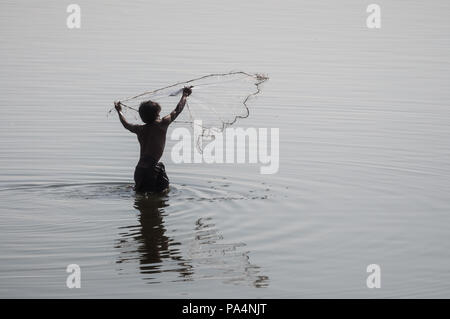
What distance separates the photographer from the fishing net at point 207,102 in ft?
38.8

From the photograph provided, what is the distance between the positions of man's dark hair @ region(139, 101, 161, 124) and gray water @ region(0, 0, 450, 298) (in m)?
1.05

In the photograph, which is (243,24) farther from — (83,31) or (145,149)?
(145,149)

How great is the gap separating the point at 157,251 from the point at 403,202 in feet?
12.5

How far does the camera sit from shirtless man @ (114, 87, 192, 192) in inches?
451

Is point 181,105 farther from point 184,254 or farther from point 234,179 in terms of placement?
point 184,254

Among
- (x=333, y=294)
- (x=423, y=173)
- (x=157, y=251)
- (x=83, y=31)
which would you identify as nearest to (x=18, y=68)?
(x=83, y=31)

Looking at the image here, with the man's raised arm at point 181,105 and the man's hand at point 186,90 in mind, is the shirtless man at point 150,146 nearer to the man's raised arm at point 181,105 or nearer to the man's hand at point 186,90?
the man's raised arm at point 181,105

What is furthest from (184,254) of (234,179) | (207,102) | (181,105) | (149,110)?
(207,102)

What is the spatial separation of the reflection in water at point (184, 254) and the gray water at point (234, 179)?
2cm

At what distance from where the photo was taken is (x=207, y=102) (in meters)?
15.4

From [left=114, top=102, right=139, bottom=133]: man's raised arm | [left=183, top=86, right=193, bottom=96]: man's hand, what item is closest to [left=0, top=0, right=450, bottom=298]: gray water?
[left=114, top=102, right=139, bottom=133]: man's raised arm

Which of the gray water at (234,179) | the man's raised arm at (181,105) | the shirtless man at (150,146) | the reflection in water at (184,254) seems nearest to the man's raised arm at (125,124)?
the shirtless man at (150,146)

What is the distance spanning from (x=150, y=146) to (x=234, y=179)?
1632 millimetres

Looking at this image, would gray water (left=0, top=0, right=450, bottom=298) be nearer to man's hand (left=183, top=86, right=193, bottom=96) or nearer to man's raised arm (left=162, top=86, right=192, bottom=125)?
man's raised arm (left=162, top=86, right=192, bottom=125)
